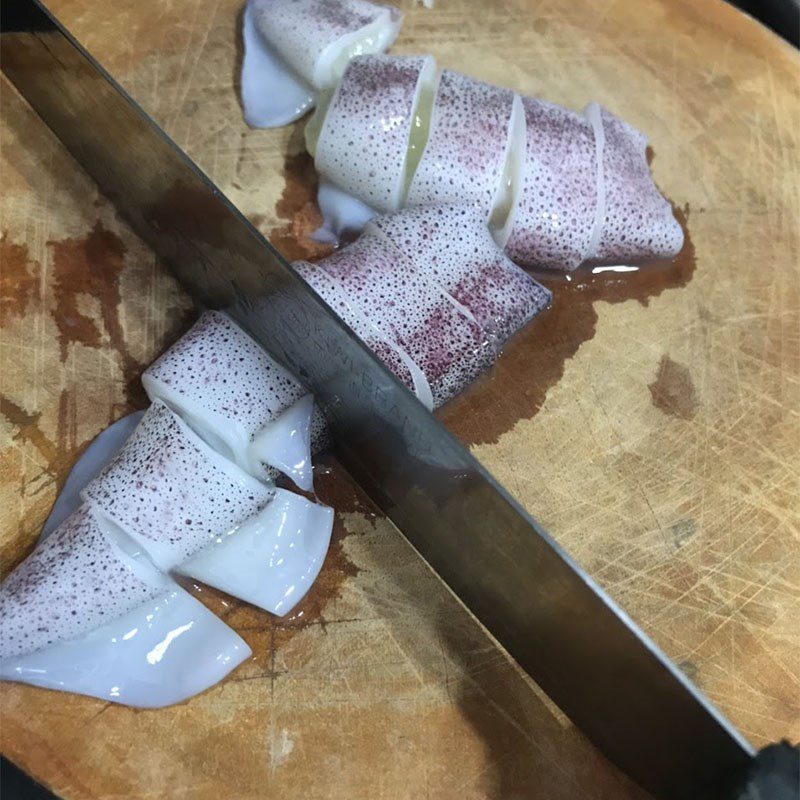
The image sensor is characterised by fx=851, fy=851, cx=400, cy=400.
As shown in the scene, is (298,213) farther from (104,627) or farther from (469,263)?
(104,627)

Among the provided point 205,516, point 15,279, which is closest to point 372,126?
point 15,279

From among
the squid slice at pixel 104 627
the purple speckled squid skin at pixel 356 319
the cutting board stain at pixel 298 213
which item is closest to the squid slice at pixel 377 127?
the cutting board stain at pixel 298 213

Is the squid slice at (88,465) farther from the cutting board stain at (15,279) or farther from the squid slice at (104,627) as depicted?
the cutting board stain at (15,279)

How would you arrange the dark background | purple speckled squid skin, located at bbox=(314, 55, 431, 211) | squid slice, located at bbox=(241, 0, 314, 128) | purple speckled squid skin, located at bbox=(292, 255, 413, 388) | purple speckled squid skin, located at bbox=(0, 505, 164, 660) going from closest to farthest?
purple speckled squid skin, located at bbox=(0, 505, 164, 660) → purple speckled squid skin, located at bbox=(292, 255, 413, 388) → purple speckled squid skin, located at bbox=(314, 55, 431, 211) → squid slice, located at bbox=(241, 0, 314, 128) → the dark background

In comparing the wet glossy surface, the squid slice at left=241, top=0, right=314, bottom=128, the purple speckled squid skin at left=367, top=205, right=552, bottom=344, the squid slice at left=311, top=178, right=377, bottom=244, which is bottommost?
the wet glossy surface

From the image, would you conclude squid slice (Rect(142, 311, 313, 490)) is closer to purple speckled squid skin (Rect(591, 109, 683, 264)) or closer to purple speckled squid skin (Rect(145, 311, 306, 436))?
purple speckled squid skin (Rect(145, 311, 306, 436))

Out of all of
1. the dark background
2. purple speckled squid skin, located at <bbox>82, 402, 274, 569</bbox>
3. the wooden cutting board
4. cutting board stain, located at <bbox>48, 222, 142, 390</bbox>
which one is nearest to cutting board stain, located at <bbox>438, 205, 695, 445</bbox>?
the wooden cutting board
